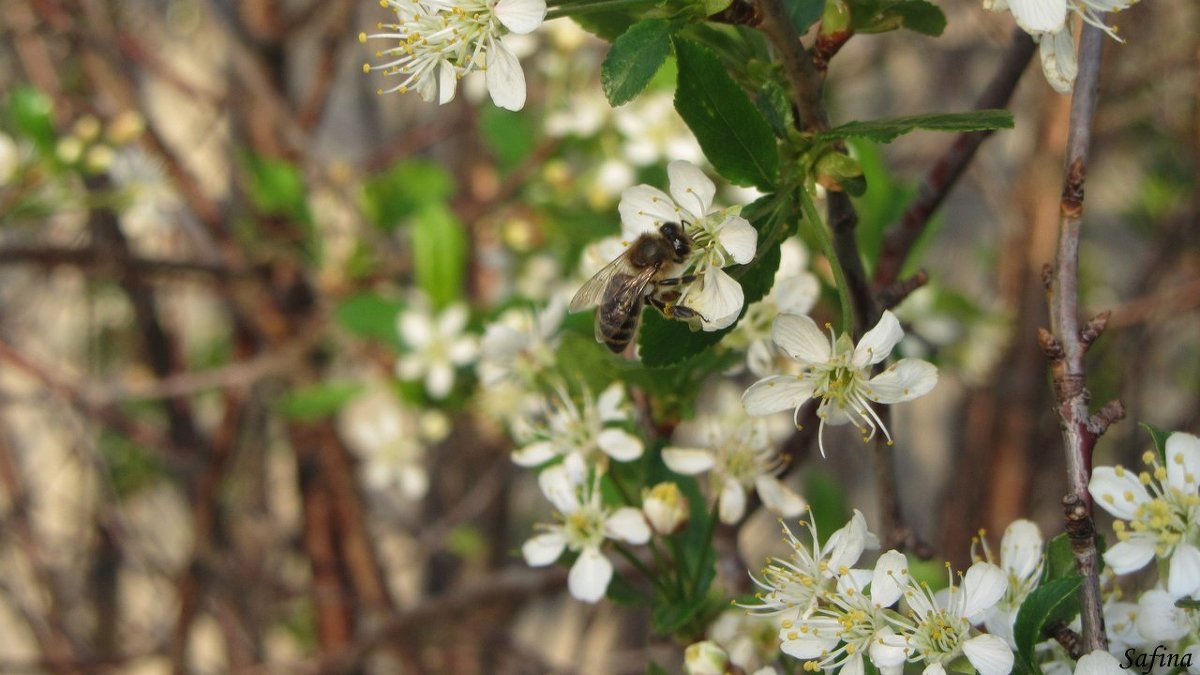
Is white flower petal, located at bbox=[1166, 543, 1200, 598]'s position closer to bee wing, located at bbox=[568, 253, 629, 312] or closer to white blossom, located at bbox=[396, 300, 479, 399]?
bee wing, located at bbox=[568, 253, 629, 312]

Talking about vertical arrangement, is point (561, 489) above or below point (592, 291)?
below

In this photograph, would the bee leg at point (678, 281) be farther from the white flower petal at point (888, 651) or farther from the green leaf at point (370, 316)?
the green leaf at point (370, 316)

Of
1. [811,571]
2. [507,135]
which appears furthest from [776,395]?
[507,135]

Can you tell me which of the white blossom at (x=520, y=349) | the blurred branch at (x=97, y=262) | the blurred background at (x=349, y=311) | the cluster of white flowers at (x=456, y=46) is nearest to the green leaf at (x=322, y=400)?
the blurred background at (x=349, y=311)

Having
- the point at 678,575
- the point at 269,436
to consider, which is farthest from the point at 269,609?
the point at 678,575

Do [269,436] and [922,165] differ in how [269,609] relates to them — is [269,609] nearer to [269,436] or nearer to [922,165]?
[269,436]

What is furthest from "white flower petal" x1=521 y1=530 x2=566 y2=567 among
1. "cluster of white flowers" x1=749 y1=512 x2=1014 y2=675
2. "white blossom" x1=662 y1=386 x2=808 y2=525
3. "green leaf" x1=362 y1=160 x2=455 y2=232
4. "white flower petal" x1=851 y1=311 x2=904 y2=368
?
"green leaf" x1=362 y1=160 x2=455 y2=232

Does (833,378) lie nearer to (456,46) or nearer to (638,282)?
(638,282)
